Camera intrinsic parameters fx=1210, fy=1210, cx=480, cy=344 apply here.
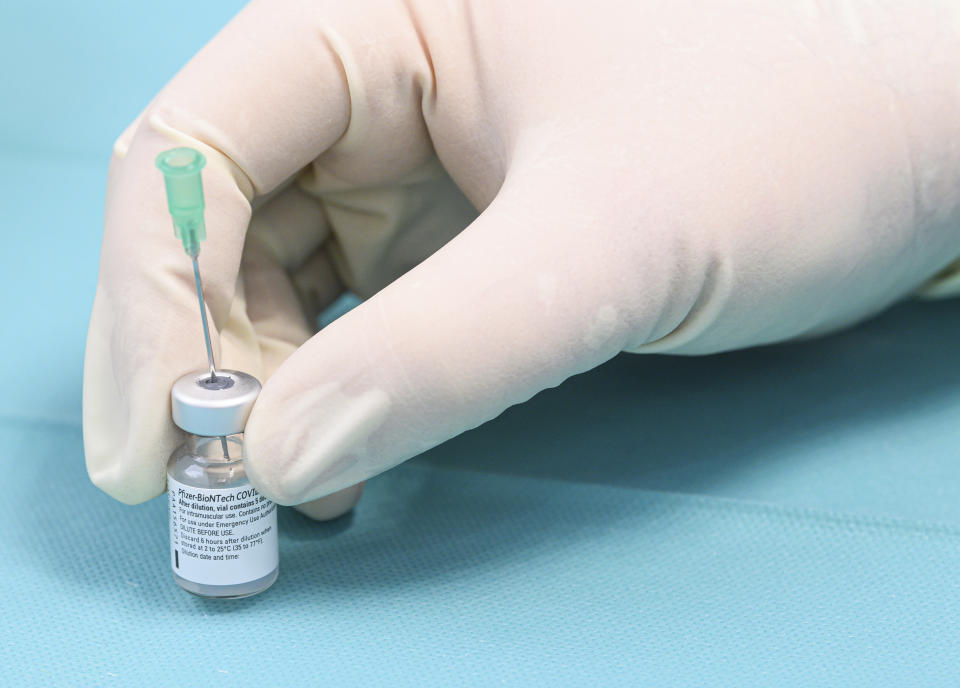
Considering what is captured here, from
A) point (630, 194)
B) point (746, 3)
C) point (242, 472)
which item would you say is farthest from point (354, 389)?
point (746, 3)

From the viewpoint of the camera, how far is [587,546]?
2.75 feet

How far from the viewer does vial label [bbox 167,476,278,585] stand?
714 millimetres

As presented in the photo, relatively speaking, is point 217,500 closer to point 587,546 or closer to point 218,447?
point 218,447

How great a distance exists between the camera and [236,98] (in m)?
0.77

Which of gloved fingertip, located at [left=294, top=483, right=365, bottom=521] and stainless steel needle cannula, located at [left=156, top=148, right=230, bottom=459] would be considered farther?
gloved fingertip, located at [left=294, top=483, right=365, bottom=521]

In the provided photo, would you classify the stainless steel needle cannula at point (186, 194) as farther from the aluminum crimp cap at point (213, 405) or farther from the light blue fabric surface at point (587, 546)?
the light blue fabric surface at point (587, 546)

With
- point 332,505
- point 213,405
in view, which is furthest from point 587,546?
point 213,405

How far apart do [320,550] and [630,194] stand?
319 mm

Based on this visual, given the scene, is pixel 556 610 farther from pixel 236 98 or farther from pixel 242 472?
pixel 236 98

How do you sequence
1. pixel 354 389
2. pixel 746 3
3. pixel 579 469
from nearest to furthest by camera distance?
pixel 354 389
pixel 746 3
pixel 579 469

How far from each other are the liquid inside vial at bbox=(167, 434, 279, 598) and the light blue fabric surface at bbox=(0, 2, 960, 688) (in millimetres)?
30

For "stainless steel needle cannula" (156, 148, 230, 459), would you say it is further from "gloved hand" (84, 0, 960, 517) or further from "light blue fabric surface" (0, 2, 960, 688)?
"light blue fabric surface" (0, 2, 960, 688)

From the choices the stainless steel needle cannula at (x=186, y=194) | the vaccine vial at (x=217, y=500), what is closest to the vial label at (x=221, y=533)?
the vaccine vial at (x=217, y=500)

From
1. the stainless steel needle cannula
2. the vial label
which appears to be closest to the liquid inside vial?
the vial label
